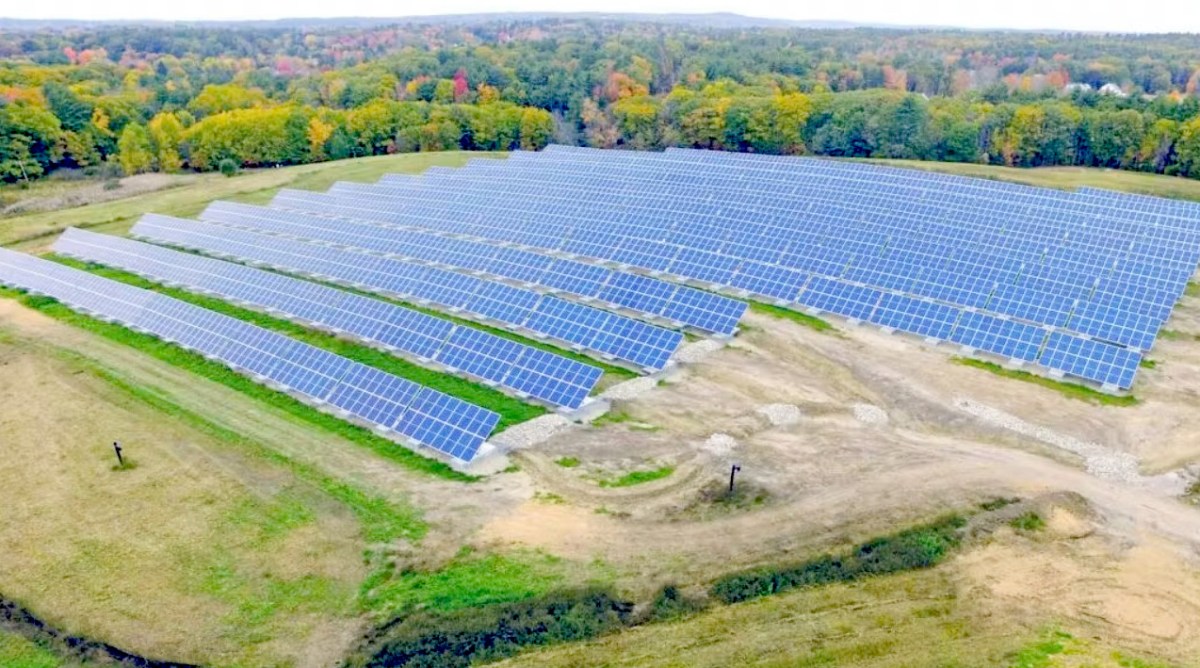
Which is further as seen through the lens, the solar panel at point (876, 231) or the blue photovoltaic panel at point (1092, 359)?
the solar panel at point (876, 231)

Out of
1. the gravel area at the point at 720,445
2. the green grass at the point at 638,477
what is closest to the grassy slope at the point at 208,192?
the green grass at the point at 638,477

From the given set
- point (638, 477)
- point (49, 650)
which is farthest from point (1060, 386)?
point (49, 650)

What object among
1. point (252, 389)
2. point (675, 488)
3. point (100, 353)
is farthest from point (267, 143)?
point (675, 488)

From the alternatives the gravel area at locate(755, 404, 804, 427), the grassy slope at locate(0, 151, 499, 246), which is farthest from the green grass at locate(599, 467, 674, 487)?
the grassy slope at locate(0, 151, 499, 246)

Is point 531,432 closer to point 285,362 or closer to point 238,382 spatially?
point 285,362

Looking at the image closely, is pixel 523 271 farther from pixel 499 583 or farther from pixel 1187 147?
pixel 1187 147

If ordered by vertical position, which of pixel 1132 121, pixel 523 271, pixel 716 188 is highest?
pixel 1132 121

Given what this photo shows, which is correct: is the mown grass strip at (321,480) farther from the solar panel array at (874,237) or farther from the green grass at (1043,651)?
the solar panel array at (874,237)
